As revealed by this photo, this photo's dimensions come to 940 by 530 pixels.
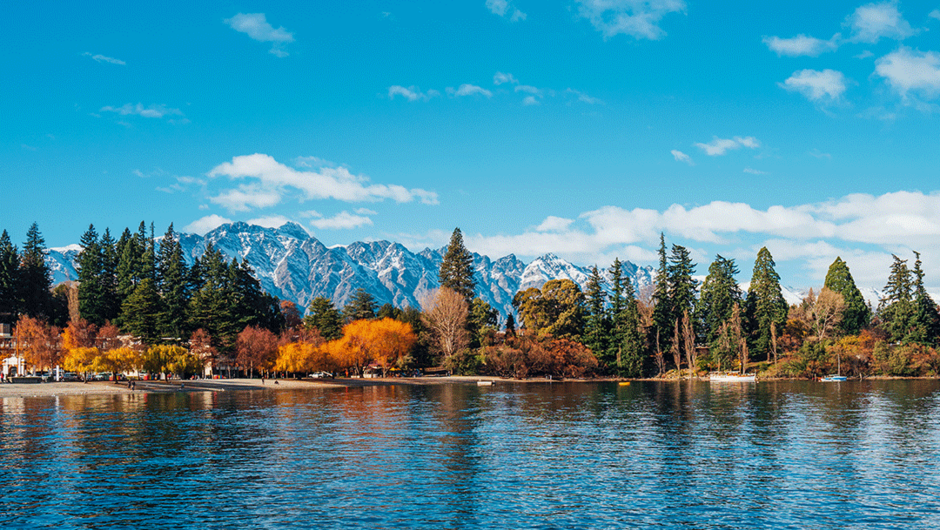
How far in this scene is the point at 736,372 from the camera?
15975cm

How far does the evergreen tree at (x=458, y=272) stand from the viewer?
189m

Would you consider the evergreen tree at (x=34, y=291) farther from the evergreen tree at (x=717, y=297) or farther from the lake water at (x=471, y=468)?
the evergreen tree at (x=717, y=297)

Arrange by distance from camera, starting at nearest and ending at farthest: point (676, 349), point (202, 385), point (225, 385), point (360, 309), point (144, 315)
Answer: point (202, 385)
point (225, 385)
point (144, 315)
point (676, 349)
point (360, 309)

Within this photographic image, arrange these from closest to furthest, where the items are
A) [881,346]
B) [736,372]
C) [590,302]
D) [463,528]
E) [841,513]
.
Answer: [463,528], [841,513], [881,346], [736,372], [590,302]

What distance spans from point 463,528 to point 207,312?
440 ft

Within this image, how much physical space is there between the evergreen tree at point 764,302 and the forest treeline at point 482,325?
0.35 metres

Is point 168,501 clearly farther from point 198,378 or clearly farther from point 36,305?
point 36,305

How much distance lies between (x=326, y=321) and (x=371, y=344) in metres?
24.1

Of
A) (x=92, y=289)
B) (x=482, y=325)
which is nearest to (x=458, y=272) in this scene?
(x=482, y=325)

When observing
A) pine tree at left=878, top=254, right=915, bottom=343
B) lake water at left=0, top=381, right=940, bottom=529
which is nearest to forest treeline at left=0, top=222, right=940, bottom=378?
pine tree at left=878, top=254, right=915, bottom=343

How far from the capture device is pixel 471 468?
43281 millimetres

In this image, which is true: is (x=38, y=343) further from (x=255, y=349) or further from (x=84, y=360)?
(x=255, y=349)

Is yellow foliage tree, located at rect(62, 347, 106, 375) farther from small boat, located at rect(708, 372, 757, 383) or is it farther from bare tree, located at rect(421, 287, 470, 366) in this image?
small boat, located at rect(708, 372, 757, 383)

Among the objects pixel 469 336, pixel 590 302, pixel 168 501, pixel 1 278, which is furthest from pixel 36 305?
pixel 168 501
